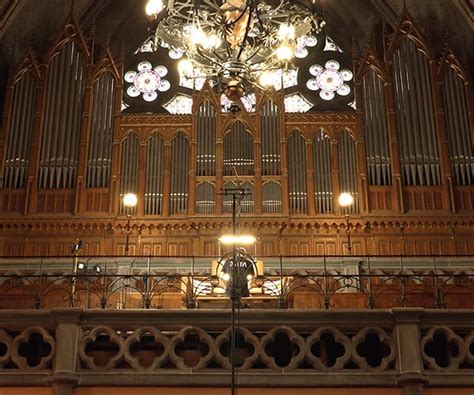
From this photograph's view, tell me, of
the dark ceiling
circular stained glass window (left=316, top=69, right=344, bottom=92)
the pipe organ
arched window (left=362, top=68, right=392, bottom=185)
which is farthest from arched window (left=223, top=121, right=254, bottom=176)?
the dark ceiling

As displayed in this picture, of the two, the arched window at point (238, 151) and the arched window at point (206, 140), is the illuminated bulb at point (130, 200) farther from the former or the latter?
the arched window at point (238, 151)

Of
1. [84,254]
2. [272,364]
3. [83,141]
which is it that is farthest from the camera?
[83,141]

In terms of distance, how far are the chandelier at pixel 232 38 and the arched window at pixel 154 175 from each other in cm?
673

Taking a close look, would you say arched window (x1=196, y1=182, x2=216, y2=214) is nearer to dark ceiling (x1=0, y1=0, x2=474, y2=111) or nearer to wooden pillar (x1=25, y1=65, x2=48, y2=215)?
wooden pillar (x1=25, y1=65, x2=48, y2=215)

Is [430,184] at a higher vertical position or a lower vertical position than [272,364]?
higher

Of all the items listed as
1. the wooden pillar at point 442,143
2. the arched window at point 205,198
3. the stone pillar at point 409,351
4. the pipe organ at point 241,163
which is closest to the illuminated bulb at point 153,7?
the stone pillar at point 409,351

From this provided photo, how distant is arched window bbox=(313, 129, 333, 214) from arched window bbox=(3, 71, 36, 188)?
6.43 m

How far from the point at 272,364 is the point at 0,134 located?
37.5 ft

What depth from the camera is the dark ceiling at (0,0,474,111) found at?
1811 cm

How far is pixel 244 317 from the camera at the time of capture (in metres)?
8.48

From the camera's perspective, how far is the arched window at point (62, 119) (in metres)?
17.3

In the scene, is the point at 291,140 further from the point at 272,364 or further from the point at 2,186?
the point at 272,364

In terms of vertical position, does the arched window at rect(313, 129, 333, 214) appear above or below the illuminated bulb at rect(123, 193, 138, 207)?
above

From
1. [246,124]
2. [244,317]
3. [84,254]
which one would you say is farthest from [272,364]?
[246,124]
